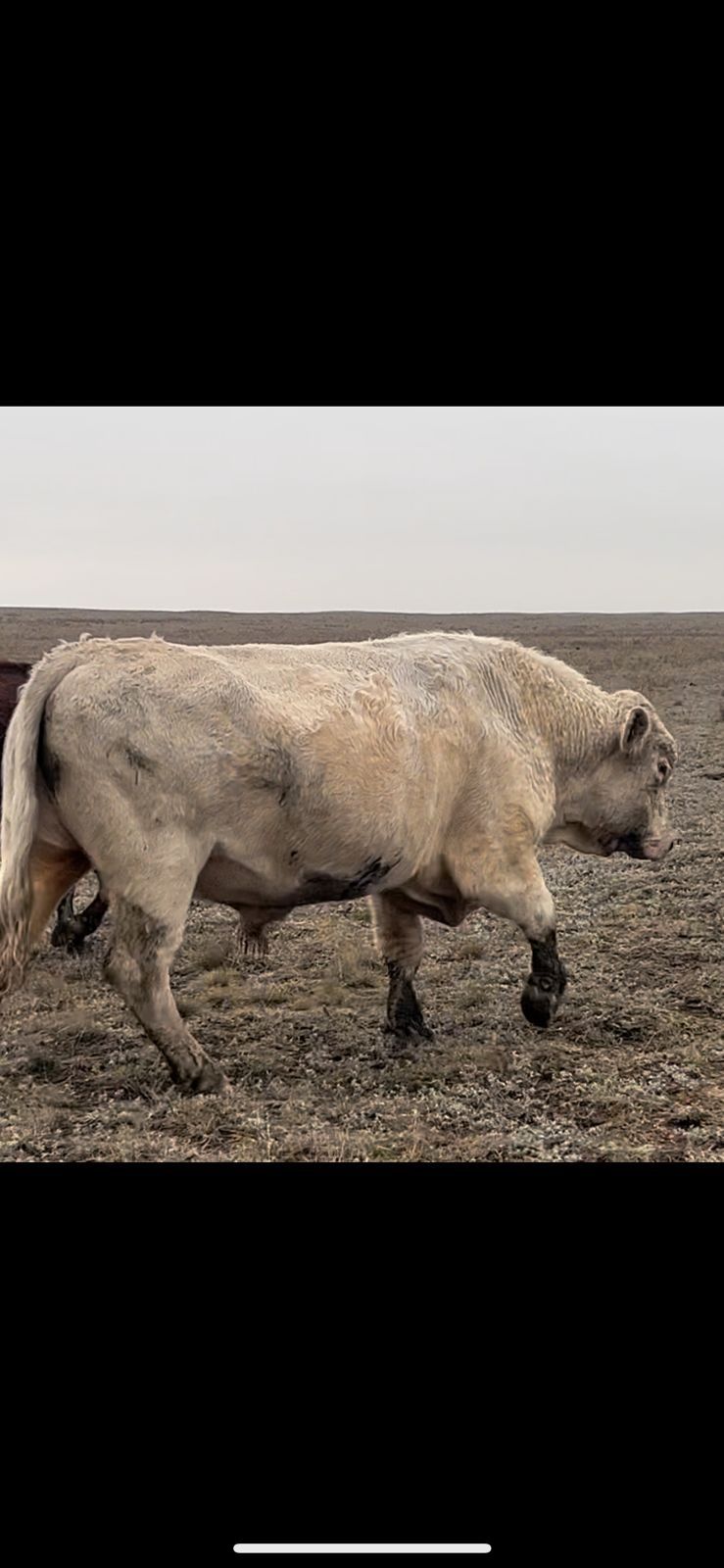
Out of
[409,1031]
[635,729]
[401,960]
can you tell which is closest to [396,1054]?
[409,1031]

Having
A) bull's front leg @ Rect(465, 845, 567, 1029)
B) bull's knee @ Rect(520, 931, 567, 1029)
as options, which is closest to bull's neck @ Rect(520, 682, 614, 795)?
bull's front leg @ Rect(465, 845, 567, 1029)

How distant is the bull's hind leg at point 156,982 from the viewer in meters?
4.49

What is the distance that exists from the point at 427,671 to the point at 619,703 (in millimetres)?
1367

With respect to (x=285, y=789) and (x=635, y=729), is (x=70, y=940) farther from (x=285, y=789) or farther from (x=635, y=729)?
(x=635, y=729)

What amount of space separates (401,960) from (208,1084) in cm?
138

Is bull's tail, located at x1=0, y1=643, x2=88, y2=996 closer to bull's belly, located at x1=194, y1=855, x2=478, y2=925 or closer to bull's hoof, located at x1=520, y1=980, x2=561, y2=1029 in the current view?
bull's belly, located at x1=194, y1=855, x2=478, y2=925

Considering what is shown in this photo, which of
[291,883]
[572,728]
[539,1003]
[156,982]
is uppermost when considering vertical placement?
[572,728]

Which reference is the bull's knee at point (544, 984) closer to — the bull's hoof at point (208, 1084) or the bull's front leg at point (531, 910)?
the bull's front leg at point (531, 910)

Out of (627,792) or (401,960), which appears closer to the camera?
(401,960)

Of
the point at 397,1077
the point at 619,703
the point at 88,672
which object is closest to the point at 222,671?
the point at 88,672

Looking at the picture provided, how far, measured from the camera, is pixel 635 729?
19.8 ft

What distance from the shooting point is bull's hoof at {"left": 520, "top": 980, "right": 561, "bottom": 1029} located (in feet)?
18.5

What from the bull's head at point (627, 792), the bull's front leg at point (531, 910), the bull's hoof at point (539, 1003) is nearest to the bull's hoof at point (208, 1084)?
the bull's front leg at point (531, 910)

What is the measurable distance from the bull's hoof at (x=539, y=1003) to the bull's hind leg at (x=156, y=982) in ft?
5.74
